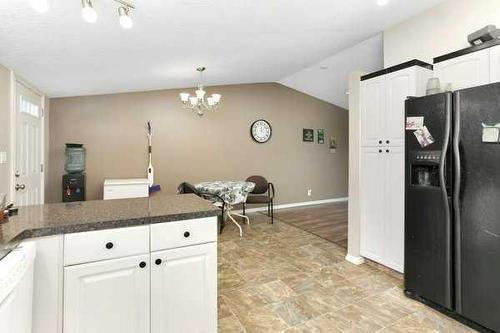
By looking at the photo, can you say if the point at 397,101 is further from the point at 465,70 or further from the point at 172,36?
the point at 172,36

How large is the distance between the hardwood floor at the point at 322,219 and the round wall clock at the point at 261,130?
5.35 ft

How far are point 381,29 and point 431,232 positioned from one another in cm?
233

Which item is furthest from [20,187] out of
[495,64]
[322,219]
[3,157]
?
[495,64]

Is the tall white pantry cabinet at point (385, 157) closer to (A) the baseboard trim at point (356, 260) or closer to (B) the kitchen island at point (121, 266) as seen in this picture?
(A) the baseboard trim at point (356, 260)

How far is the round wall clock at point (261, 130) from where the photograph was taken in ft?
18.5

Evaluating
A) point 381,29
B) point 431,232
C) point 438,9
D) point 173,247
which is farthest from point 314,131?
point 173,247

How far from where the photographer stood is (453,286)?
191 cm

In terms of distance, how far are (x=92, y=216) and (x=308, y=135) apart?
5.56 meters

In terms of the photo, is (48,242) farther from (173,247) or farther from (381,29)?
(381,29)

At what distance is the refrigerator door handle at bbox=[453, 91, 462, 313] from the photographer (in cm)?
186

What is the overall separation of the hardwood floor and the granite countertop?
2.68 metres

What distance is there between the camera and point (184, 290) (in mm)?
1453

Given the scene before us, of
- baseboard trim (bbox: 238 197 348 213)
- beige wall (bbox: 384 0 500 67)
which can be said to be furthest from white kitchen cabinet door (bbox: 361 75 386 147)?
baseboard trim (bbox: 238 197 348 213)

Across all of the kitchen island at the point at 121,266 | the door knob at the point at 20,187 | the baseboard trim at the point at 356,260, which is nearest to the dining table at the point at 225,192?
the baseboard trim at the point at 356,260
